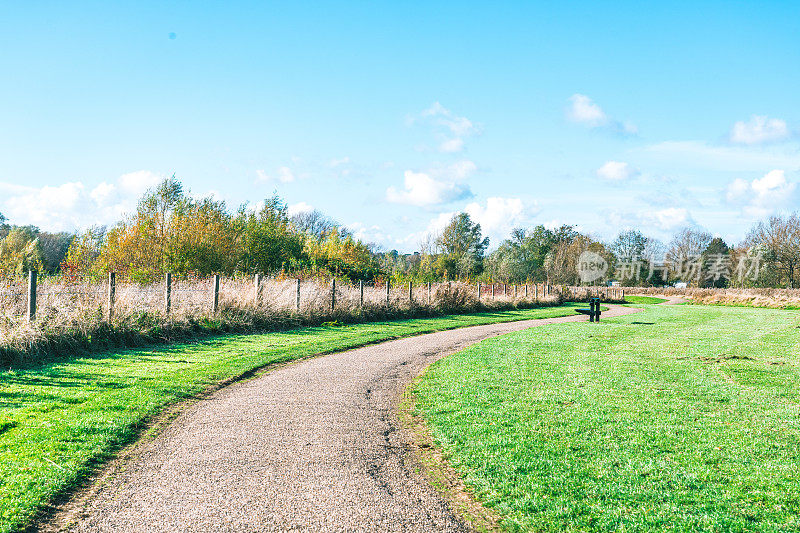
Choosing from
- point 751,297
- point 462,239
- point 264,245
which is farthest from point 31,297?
point 462,239

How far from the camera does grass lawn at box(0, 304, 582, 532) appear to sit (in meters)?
4.67

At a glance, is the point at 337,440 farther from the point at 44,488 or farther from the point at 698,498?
the point at 698,498

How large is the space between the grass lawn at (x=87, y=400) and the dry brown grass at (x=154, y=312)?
0.79 m

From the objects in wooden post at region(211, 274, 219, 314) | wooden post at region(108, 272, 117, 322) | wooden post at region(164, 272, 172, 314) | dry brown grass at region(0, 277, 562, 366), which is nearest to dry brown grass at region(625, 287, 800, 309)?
dry brown grass at region(0, 277, 562, 366)

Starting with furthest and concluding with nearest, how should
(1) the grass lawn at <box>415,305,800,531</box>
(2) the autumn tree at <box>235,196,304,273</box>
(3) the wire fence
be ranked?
(2) the autumn tree at <box>235,196,304,273</box> < (3) the wire fence < (1) the grass lawn at <box>415,305,800,531</box>

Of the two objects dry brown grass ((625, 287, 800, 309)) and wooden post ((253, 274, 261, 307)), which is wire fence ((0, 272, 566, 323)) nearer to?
wooden post ((253, 274, 261, 307))

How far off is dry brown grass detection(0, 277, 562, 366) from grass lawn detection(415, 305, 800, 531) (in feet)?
23.4

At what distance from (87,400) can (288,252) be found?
81.1ft

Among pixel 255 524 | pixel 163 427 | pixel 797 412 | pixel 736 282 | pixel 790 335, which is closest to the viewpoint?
pixel 255 524

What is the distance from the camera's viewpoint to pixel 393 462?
5.28 m

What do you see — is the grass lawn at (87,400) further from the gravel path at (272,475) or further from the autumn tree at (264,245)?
the autumn tree at (264,245)

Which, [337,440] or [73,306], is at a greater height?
[73,306]

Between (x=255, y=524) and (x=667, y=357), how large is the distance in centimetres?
1132

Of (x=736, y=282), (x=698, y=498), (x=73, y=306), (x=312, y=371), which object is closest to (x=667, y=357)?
(x=312, y=371)
